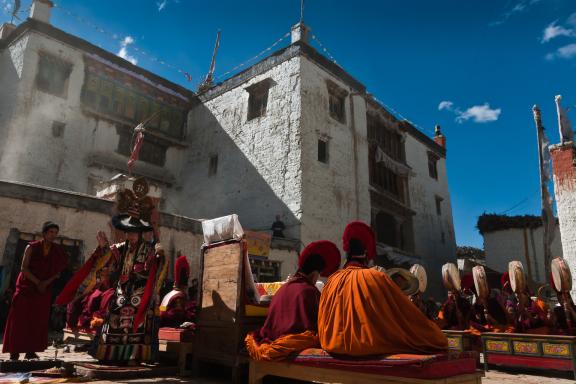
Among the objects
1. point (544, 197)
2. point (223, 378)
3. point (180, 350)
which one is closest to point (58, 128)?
point (180, 350)

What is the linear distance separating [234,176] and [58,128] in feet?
23.7

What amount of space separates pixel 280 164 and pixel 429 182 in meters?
12.0

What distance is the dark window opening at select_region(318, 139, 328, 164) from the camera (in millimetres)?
17188

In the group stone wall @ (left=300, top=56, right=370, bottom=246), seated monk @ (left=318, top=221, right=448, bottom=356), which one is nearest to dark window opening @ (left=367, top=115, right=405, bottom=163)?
stone wall @ (left=300, top=56, right=370, bottom=246)

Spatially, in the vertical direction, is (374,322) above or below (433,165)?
below

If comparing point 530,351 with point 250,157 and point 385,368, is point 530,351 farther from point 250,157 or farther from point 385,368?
point 250,157

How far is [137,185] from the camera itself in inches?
225

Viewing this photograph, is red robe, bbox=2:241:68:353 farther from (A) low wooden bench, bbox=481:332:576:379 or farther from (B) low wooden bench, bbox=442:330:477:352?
(A) low wooden bench, bbox=481:332:576:379

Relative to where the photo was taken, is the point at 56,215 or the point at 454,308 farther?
the point at 56,215

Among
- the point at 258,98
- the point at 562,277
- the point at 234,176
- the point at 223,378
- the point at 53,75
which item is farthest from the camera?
the point at 258,98

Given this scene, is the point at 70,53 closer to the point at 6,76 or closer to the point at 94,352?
the point at 6,76

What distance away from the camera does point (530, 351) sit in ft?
21.3

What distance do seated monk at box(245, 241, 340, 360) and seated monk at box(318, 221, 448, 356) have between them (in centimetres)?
24

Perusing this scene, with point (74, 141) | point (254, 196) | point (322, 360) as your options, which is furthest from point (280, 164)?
point (322, 360)
